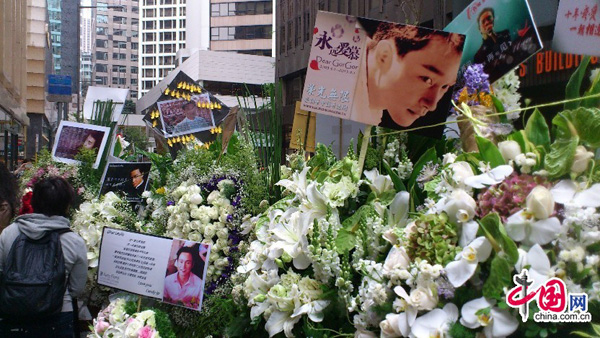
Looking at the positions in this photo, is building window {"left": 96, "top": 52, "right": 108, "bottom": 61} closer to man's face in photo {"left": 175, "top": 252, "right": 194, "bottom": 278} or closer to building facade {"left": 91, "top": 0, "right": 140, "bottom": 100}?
building facade {"left": 91, "top": 0, "right": 140, "bottom": 100}

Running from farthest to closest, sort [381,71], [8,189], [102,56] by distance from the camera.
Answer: [102,56]
[8,189]
[381,71]

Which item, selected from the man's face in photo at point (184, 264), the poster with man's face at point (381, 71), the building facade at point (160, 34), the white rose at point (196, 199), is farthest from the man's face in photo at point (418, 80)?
the building facade at point (160, 34)

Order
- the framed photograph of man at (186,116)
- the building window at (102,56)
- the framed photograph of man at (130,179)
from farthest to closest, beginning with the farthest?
the building window at (102,56) → the framed photograph of man at (186,116) → the framed photograph of man at (130,179)

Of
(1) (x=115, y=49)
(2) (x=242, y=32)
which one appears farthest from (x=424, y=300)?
(1) (x=115, y=49)

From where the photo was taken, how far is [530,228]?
1528 millimetres

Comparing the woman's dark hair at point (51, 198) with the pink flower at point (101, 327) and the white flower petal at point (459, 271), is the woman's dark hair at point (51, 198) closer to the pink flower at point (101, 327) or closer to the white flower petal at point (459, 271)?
the pink flower at point (101, 327)

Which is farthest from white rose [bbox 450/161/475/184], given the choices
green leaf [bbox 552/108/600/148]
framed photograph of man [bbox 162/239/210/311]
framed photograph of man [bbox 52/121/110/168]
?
framed photograph of man [bbox 52/121/110/168]

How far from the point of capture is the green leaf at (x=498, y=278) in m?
1.50

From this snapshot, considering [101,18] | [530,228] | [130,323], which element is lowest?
[130,323]

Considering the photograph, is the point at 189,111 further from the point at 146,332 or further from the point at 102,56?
the point at 102,56

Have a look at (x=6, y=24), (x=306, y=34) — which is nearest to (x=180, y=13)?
(x=306, y=34)

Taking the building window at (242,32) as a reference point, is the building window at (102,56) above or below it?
below

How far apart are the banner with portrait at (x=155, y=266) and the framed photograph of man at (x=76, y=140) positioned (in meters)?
2.60

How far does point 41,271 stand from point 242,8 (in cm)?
7612
